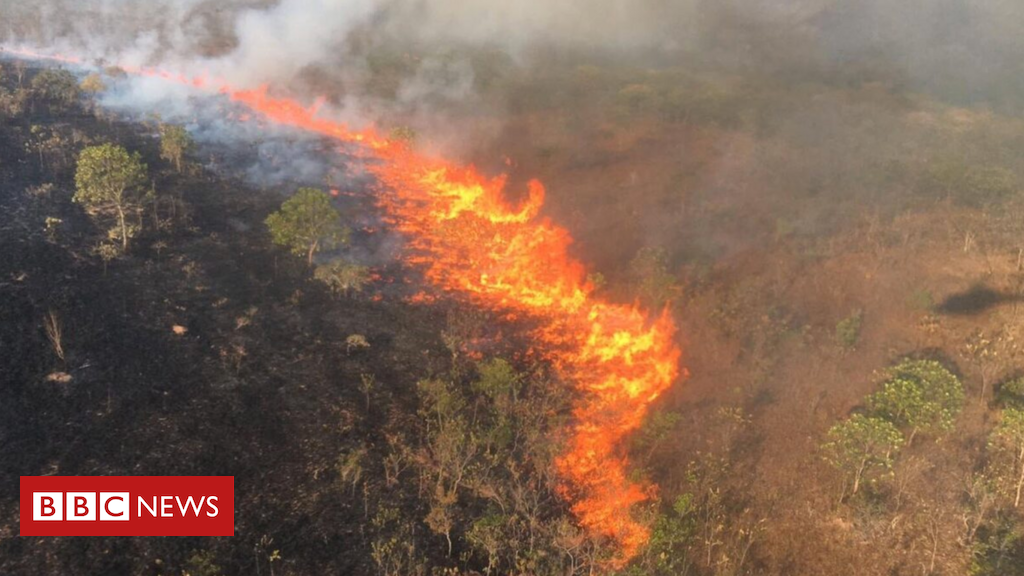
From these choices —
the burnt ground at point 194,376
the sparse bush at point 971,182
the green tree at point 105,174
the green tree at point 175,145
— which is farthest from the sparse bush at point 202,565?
the sparse bush at point 971,182

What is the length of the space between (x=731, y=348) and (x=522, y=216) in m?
18.6

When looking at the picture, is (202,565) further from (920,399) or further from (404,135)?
(404,135)

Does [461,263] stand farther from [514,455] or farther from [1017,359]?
[1017,359]

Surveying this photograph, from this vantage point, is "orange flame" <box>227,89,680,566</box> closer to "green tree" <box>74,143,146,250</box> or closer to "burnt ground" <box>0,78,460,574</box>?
"burnt ground" <box>0,78,460,574</box>

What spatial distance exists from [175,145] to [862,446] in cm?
4551

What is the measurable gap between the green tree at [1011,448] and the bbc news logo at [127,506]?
2812cm

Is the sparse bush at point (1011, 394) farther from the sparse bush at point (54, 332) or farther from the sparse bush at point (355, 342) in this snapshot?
the sparse bush at point (54, 332)

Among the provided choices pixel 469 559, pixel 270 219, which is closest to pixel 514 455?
pixel 469 559

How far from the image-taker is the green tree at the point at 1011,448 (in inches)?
848

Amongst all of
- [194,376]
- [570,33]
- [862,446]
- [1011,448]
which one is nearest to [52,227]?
[194,376]

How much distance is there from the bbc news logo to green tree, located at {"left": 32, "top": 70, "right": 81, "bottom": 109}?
42948 mm

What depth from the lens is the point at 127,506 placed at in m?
21.0

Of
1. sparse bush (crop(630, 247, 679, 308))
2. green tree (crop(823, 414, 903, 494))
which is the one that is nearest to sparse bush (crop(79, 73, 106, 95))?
sparse bush (crop(630, 247, 679, 308))

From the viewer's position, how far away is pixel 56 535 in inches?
770
